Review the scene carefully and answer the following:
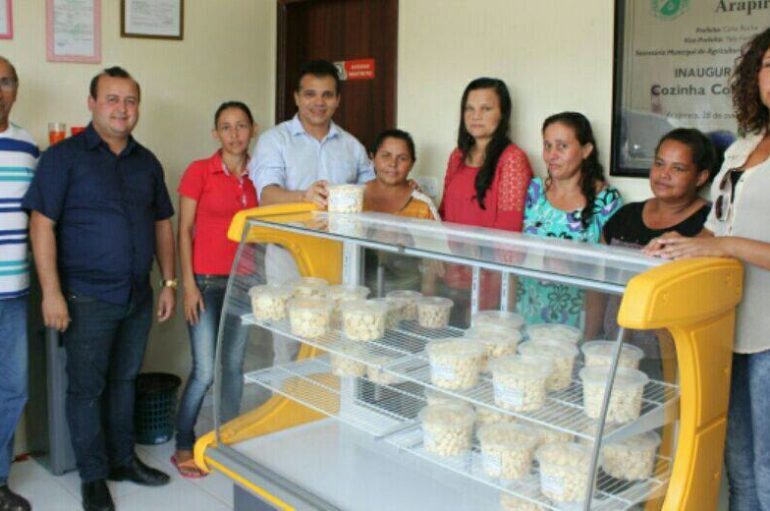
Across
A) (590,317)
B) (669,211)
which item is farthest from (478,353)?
(669,211)

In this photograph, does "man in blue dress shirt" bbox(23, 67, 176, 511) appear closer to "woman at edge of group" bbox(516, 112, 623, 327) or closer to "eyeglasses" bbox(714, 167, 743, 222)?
"woman at edge of group" bbox(516, 112, 623, 327)

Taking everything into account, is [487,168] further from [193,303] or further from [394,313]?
[193,303]

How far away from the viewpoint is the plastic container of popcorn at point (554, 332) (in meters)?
1.76

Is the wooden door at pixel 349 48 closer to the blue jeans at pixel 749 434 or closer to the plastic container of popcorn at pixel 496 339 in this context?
the plastic container of popcorn at pixel 496 339

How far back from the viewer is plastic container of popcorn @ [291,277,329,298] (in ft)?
7.43

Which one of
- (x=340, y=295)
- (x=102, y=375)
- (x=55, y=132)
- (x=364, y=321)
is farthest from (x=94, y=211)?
(x=364, y=321)

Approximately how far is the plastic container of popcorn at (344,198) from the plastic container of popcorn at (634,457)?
3.53 feet

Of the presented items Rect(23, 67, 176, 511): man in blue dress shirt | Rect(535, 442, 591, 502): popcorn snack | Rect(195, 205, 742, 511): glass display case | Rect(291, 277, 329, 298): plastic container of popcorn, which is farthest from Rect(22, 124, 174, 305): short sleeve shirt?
Rect(535, 442, 591, 502): popcorn snack

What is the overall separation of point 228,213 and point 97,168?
606mm

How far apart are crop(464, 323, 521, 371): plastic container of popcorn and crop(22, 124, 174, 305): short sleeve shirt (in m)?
1.76

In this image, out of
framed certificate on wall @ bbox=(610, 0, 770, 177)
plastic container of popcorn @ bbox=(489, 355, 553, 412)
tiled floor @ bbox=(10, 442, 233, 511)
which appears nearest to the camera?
plastic container of popcorn @ bbox=(489, 355, 553, 412)

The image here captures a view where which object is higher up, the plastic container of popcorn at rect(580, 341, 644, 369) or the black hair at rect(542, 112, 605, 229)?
the black hair at rect(542, 112, 605, 229)

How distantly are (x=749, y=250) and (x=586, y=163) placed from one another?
44.2 inches

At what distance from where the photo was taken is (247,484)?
6.98 feet
